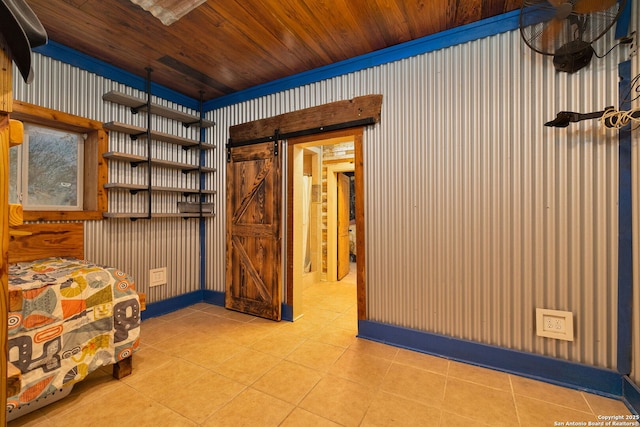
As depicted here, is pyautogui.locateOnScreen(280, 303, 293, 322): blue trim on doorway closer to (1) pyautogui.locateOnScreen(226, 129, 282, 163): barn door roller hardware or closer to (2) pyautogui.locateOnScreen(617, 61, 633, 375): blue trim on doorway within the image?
(1) pyautogui.locateOnScreen(226, 129, 282, 163): barn door roller hardware

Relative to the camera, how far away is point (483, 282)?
2283 mm

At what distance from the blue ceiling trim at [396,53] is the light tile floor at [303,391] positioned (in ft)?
8.87

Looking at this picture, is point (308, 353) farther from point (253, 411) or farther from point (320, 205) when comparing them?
point (320, 205)

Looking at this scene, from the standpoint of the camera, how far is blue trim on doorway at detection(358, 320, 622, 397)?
191 centimetres

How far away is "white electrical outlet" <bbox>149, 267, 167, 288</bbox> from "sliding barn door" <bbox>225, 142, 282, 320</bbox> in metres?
0.76

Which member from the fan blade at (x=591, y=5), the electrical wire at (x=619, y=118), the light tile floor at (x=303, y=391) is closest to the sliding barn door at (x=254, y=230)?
the light tile floor at (x=303, y=391)

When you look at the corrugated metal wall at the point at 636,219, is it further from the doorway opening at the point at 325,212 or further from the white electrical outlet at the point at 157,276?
the white electrical outlet at the point at 157,276

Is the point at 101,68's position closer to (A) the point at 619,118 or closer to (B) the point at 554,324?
(A) the point at 619,118

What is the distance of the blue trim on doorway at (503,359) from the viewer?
191 cm

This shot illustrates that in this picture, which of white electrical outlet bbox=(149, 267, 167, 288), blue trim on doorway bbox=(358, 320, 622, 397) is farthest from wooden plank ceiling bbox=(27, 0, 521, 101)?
blue trim on doorway bbox=(358, 320, 622, 397)

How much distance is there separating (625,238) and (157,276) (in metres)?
4.31

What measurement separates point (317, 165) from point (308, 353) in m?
3.29

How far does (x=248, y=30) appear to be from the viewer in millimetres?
2418

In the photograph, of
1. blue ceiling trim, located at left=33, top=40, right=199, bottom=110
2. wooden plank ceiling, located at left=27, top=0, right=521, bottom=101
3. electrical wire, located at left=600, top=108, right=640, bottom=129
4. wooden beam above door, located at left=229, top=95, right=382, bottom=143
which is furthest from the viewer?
wooden beam above door, located at left=229, top=95, right=382, bottom=143
